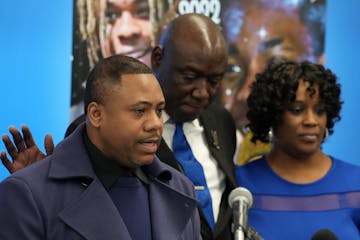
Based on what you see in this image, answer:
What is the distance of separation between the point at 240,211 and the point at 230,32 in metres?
2.15

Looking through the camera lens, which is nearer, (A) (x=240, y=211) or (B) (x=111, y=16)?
(A) (x=240, y=211)

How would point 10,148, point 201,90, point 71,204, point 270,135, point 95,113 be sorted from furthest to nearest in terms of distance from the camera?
1. point 270,135
2. point 201,90
3. point 10,148
4. point 95,113
5. point 71,204

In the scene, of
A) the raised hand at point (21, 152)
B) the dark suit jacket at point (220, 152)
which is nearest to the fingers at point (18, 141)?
the raised hand at point (21, 152)

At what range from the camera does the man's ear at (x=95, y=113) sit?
191cm

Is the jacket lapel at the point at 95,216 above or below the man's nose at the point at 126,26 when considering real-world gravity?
below

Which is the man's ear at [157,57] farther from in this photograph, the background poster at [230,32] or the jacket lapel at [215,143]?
the background poster at [230,32]

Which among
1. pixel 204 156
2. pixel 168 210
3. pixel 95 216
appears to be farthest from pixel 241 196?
pixel 204 156

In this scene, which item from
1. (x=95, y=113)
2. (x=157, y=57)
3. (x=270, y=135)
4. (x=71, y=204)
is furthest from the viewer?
(x=270, y=135)

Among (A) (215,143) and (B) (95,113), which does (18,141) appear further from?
(A) (215,143)

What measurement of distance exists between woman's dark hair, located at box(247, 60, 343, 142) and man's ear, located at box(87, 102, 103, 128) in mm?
1026

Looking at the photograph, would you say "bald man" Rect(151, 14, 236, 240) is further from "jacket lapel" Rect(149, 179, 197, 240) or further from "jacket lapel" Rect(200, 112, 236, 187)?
"jacket lapel" Rect(149, 179, 197, 240)

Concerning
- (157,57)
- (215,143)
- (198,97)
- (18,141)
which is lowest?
(215,143)

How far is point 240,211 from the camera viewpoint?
189cm

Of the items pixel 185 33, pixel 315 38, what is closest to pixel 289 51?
pixel 315 38
